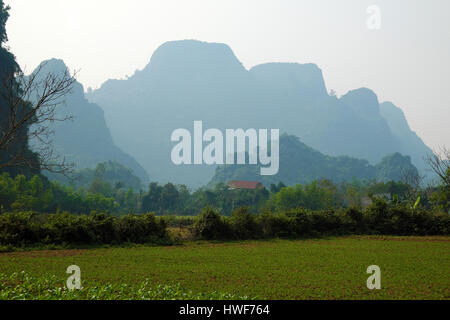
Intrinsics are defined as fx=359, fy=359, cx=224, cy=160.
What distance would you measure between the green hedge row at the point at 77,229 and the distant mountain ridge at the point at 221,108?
124 meters

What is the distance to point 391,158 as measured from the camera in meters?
102

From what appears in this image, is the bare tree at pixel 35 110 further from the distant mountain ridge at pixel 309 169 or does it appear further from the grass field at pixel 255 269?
the distant mountain ridge at pixel 309 169

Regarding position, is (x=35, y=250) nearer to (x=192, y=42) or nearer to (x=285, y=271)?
(x=285, y=271)

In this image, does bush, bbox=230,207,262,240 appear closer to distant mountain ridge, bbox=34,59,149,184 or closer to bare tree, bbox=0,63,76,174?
bare tree, bbox=0,63,76,174

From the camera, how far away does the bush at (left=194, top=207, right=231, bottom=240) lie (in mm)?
15805

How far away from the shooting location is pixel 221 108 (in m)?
175

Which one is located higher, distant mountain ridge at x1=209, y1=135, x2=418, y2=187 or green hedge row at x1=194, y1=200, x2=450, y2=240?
distant mountain ridge at x1=209, y1=135, x2=418, y2=187

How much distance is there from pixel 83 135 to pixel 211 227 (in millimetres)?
107049

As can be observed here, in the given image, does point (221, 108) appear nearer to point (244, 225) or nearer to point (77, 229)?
point (244, 225)

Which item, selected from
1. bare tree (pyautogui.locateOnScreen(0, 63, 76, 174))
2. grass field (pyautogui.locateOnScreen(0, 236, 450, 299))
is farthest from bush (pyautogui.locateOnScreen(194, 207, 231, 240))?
bare tree (pyautogui.locateOnScreen(0, 63, 76, 174))

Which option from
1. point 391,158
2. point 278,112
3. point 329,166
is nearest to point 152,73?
point 278,112

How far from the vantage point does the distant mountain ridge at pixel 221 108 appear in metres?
155

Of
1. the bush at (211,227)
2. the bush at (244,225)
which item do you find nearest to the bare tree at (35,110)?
the bush at (211,227)
